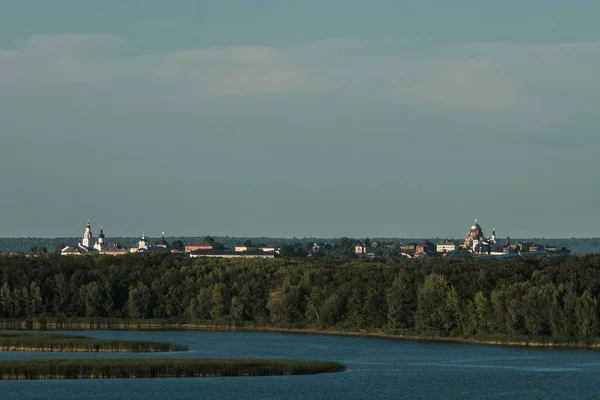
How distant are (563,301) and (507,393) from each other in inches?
1015

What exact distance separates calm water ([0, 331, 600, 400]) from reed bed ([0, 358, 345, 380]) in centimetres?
98

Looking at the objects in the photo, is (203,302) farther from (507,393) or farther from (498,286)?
(507,393)

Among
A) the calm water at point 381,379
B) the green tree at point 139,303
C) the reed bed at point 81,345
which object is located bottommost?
the calm water at point 381,379

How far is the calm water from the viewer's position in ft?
192

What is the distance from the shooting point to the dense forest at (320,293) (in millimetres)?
86312

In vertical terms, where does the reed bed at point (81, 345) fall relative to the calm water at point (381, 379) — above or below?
above

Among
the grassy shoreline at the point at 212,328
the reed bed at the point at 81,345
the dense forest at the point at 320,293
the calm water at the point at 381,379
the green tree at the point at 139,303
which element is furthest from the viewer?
the green tree at the point at 139,303

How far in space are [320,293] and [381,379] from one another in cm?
3604

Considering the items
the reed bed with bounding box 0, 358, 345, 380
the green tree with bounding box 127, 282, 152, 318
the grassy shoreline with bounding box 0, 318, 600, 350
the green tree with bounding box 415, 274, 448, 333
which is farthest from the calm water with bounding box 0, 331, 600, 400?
the green tree with bounding box 127, 282, 152, 318

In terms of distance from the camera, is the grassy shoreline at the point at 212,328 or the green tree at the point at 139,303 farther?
the green tree at the point at 139,303

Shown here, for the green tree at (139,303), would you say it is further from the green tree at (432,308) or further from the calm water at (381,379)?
the green tree at (432,308)

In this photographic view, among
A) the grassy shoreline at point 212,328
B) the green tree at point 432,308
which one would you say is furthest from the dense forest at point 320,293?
the grassy shoreline at point 212,328

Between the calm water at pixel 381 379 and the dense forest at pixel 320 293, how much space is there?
4.72 m

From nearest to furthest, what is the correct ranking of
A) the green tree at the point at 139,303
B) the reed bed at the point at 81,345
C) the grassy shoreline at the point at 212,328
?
the reed bed at the point at 81,345 < the grassy shoreline at the point at 212,328 < the green tree at the point at 139,303
